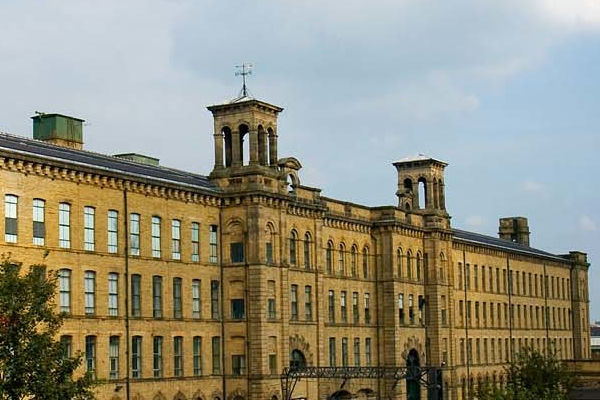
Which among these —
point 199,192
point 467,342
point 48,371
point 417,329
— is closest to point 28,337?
point 48,371

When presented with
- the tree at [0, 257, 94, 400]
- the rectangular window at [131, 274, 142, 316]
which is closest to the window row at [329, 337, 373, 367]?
the rectangular window at [131, 274, 142, 316]

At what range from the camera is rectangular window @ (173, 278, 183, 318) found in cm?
6294

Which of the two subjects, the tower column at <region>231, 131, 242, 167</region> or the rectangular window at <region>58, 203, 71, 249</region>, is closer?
the rectangular window at <region>58, 203, 71, 249</region>

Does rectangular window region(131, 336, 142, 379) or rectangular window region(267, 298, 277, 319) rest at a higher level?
rectangular window region(267, 298, 277, 319)

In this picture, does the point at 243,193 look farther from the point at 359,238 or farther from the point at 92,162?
the point at 359,238

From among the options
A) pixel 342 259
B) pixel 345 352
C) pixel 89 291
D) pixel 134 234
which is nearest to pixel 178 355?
pixel 134 234

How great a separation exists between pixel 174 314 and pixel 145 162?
1413cm

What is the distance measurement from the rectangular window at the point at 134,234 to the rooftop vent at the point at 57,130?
8494mm

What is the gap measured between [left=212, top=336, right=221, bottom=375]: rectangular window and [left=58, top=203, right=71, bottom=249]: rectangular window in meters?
13.7

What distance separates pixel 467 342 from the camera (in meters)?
98.8

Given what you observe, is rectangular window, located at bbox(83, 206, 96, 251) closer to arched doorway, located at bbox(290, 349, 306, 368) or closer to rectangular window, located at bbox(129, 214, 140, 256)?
rectangular window, located at bbox(129, 214, 140, 256)

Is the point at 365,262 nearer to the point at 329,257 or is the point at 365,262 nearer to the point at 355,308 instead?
the point at 355,308

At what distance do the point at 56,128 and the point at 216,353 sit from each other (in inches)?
631

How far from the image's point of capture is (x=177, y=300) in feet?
207
